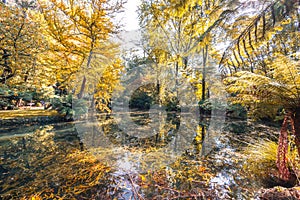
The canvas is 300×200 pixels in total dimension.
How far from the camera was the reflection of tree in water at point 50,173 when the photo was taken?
1588 mm

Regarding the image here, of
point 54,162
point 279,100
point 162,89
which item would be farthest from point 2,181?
point 162,89

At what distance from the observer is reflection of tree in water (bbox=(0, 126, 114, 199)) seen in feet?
5.21

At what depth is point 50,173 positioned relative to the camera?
6.49ft

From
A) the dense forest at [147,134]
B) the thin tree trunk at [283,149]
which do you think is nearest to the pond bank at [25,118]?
the dense forest at [147,134]

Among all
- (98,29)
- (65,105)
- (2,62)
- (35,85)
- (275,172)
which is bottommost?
(275,172)

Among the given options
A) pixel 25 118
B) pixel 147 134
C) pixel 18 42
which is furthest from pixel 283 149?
pixel 25 118

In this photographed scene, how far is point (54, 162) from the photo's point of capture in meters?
2.32

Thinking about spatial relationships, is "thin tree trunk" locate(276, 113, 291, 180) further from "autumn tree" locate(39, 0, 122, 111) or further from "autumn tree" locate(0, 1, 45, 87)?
"autumn tree" locate(39, 0, 122, 111)

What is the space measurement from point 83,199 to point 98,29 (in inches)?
239

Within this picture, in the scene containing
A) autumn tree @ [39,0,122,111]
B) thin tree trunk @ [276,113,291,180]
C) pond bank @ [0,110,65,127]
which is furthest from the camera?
autumn tree @ [39,0,122,111]

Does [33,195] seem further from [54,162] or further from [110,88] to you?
[110,88]

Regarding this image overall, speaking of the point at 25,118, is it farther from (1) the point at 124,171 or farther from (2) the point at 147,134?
(1) the point at 124,171

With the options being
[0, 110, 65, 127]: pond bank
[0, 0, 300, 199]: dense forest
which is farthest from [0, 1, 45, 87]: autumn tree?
[0, 110, 65, 127]: pond bank

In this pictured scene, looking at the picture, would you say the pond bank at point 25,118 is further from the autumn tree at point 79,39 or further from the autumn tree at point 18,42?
the autumn tree at point 18,42
